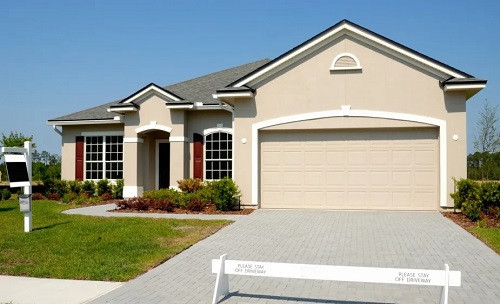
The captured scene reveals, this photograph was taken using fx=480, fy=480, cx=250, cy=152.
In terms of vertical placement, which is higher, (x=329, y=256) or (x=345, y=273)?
(x=345, y=273)

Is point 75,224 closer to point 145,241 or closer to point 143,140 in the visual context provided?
point 145,241

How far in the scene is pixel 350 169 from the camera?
1630 centimetres

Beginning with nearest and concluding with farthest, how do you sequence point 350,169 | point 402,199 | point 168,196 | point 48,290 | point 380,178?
point 48,290 < point 402,199 < point 380,178 < point 350,169 < point 168,196

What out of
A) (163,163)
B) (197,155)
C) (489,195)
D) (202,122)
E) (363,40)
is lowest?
(489,195)

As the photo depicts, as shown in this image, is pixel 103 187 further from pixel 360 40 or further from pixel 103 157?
pixel 360 40

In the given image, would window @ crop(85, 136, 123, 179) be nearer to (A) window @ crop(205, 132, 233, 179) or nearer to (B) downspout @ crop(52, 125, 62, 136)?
(B) downspout @ crop(52, 125, 62, 136)

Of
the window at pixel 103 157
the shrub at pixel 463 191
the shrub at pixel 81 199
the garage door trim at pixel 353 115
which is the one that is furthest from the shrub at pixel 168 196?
the shrub at pixel 463 191

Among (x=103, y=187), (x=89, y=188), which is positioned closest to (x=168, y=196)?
(x=103, y=187)

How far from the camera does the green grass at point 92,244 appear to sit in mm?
8422

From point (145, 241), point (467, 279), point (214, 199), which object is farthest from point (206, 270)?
point (214, 199)

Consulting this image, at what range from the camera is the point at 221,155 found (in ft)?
66.6

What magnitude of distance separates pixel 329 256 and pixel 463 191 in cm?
713

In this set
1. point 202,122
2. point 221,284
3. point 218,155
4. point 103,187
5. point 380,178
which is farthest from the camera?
point 103,187

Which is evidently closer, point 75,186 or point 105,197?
point 105,197
